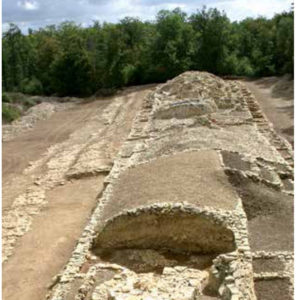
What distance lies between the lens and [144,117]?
32.2m

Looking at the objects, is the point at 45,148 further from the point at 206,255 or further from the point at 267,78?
the point at 267,78

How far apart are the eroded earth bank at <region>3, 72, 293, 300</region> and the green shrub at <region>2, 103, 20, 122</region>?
509 inches

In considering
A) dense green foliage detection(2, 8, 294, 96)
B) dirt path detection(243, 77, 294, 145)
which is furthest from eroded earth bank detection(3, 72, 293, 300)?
dense green foliage detection(2, 8, 294, 96)

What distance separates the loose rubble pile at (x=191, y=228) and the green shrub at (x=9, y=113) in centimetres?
1815

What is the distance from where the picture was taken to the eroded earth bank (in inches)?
453

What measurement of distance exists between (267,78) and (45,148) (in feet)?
78.1

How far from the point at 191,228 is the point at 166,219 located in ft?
2.30

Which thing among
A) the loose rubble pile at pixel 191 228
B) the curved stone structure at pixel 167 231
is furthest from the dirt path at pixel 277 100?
the curved stone structure at pixel 167 231

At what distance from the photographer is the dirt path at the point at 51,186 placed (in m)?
14.9

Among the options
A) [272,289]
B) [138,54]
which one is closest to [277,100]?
[138,54]

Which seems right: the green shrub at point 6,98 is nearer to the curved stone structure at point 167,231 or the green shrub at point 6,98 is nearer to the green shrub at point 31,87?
the green shrub at point 31,87

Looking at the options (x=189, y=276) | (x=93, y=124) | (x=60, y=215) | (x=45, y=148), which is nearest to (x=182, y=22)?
(x=93, y=124)

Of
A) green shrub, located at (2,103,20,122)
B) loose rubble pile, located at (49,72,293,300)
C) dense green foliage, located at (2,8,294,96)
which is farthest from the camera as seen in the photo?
dense green foliage, located at (2,8,294,96)

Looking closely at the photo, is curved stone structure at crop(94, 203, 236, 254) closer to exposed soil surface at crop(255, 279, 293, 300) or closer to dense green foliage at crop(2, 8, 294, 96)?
exposed soil surface at crop(255, 279, 293, 300)
